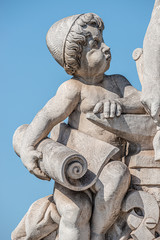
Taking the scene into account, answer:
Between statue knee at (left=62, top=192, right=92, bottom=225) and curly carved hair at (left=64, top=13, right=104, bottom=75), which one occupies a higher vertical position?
curly carved hair at (left=64, top=13, right=104, bottom=75)

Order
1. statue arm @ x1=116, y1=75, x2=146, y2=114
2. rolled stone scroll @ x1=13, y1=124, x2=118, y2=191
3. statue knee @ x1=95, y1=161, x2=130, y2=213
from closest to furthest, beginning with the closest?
rolled stone scroll @ x1=13, y1=124, x2=118, y2=191, statue knee @ x1=95, y1=161, x2=130, y2=213, statue arm @ x1=116, y1=75, x2=146, y2=114

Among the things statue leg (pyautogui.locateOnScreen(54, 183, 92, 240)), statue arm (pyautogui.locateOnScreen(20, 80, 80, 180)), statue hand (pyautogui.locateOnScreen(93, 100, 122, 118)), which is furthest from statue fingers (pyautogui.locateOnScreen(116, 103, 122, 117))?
statue leg (pyautogui.locateOnScreen(54, 183, 92, 240))

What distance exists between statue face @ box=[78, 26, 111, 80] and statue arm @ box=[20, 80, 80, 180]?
0.22 meters

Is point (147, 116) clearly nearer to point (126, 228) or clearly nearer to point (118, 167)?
point (118, 167)

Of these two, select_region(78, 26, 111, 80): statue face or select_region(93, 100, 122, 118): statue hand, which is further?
select_region(78, 26, 111, 80): statue face

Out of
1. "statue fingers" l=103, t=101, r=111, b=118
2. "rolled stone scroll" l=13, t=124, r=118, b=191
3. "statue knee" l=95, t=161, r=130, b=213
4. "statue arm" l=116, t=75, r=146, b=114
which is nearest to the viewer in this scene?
"rolled stone scroll" l=13, t=124, r=118, b=191

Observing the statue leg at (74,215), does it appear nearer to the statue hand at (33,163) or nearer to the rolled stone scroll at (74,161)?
the rolled stone scroll at (74,161)

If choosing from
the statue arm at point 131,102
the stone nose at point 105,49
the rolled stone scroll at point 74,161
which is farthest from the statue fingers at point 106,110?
the stone nose at point 105,49

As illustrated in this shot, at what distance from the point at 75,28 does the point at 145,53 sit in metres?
0.73

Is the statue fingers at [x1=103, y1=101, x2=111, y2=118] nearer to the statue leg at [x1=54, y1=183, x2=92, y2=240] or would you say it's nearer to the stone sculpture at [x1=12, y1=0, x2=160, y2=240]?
the stone sculpture at [x1=12, y1=0, x2=160, y2=240]

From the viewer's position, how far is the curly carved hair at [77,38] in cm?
541

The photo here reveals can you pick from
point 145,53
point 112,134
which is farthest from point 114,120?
point 145,53

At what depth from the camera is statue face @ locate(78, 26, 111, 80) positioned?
548 centimetres

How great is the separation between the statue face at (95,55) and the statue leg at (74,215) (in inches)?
46.0
